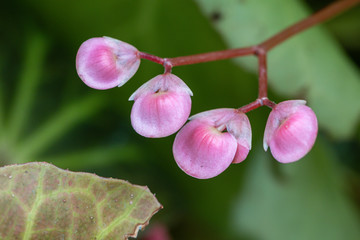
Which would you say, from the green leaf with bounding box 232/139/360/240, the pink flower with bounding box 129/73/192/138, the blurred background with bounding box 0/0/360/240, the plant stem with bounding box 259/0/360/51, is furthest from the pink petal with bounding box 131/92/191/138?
the green leaf with bounding box 232/139/360/240

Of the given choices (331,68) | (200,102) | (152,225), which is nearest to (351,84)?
(331,68)

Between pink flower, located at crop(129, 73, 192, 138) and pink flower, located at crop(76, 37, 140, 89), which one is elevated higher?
pink flower, located at crop(76, 37, 140, 89)

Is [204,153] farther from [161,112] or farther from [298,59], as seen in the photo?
[298,59]

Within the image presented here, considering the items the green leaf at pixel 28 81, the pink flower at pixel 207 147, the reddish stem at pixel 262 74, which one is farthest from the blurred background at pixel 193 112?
the pink flower at pixel 207 147

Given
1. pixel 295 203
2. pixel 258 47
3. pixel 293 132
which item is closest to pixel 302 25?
pixel 258 47

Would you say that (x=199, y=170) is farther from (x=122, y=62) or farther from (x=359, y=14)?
(x=359, y=14)

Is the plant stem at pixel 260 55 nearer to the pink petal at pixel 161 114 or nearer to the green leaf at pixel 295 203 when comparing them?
the pink petal at pixel 161 114

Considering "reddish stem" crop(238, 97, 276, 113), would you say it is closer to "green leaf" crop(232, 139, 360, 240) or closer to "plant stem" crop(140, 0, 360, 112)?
"plant stem" crop(140, 0, 360, 112)
